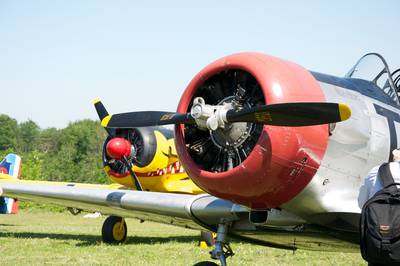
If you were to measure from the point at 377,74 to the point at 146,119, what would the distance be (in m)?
2.41

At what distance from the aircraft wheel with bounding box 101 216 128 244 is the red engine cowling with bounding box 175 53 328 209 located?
26.9 ft

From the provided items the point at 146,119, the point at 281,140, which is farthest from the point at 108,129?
the point at 281,140

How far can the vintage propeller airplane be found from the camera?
14.6ft

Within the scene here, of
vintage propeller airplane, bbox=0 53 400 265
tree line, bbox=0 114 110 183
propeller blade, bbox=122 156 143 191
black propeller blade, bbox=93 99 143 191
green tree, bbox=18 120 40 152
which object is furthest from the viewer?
green tree, bbox=18 120 40 152

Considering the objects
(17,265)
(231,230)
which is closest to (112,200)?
(17,265)

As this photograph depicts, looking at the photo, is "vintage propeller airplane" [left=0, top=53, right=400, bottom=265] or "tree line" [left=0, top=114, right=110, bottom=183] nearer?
"vintage propeller airplane" [left=0, top=53, right=400, bottom=265]

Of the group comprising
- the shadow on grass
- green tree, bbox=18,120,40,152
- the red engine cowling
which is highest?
the red engine cowling

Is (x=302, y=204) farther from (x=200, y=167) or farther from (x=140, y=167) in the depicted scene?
(x=140, y=167)

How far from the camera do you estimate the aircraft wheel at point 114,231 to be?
12812 mm

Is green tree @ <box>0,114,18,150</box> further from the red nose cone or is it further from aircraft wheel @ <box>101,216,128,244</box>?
aircraft wheel @ <box>101,216,128,244</box>

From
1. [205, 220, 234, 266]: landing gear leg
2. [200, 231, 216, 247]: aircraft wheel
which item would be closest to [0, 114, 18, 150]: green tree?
[200, 231, 216, 247]: aircraft wheel

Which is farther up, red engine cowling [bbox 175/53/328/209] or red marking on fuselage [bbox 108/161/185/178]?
red engine cowling [bbox 175/53/328/209]

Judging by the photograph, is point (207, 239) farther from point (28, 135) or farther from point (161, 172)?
point (28, 135)

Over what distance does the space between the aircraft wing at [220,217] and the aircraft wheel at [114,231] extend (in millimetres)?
4591
